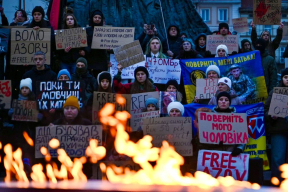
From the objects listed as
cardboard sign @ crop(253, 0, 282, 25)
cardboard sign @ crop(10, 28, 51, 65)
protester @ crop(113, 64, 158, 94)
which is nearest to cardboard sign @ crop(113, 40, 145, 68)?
protester @ crop(113, 64, 158, 94)

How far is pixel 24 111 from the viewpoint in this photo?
7562 mm

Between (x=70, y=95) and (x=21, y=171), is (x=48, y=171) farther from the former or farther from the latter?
(x=70, y=95)

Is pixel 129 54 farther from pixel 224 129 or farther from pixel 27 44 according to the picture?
pixel 224 129

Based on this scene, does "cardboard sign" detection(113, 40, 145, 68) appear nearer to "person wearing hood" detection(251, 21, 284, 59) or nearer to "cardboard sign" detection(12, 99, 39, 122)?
"cardboard sign" detection(12, 99, 39, 122)

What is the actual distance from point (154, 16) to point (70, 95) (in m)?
6.27

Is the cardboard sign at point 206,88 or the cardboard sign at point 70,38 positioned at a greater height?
the cardboard sign at point 70,38

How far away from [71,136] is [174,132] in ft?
4.42

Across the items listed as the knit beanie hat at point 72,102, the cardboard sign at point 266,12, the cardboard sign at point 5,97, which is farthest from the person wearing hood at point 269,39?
the cardboard sign at point 5,97

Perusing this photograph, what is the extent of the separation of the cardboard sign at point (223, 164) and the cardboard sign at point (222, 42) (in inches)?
150

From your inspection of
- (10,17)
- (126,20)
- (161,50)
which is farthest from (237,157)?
(10,17)

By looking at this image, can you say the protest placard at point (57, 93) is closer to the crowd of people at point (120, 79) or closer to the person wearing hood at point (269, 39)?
the crowd of people at point (120, 79)

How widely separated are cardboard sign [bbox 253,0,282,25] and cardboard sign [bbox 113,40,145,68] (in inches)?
138

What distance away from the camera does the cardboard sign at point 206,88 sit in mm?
8312

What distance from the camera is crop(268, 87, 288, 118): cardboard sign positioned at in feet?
24.7
